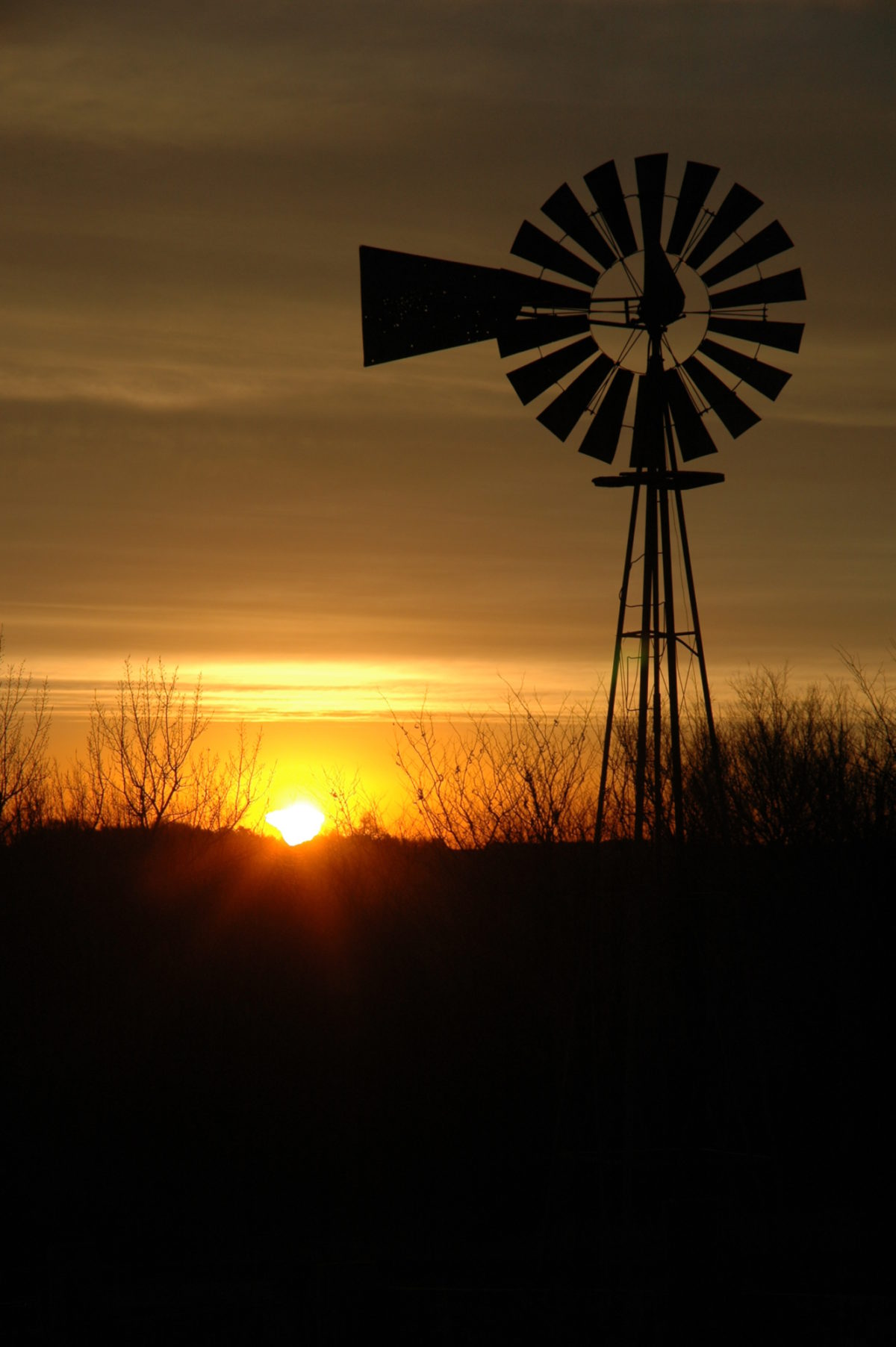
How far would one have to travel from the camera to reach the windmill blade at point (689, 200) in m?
6.46

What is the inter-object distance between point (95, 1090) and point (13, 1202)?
265cm

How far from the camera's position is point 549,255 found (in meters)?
6.49

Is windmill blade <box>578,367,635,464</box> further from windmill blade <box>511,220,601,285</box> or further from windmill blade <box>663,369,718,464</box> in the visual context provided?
windmill blade <box>511,220,601,285</box>

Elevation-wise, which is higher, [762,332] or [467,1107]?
[762,332]

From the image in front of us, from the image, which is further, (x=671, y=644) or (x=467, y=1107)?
(x=467, y=1107)

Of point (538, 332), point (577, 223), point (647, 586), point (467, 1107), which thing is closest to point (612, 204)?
point (577, 223)

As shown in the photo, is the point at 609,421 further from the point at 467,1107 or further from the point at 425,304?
the point at 467,1107

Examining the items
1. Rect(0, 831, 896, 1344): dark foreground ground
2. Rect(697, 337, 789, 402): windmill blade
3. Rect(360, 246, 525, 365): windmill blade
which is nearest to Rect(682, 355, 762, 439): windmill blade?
Rect(697, 337, 789, 402): windmill blade

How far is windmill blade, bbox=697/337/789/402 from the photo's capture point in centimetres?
670

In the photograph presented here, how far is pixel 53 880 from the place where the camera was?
22891 mm

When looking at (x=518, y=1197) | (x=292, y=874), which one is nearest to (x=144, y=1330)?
(x=518, y=1197)

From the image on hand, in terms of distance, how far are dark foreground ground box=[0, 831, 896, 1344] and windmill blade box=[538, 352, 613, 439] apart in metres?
2.42

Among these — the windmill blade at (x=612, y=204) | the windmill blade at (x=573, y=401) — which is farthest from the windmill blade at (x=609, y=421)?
the windmill blade at (x=612, y=204)

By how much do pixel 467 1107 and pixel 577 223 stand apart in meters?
8.98
